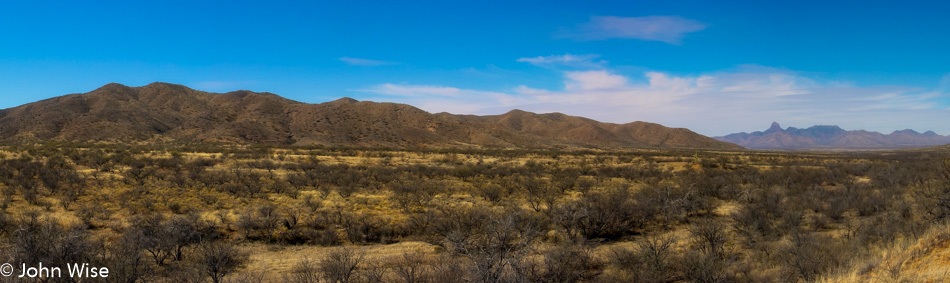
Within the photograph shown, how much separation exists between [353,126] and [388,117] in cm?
1124

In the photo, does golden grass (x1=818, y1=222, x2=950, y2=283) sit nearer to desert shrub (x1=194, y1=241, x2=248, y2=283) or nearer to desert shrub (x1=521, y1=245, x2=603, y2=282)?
desert shrub (x1=521, y1=245, x2=603, y2=282)

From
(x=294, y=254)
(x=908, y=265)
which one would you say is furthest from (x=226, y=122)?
(x=908, y=265)

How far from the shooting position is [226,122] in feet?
255

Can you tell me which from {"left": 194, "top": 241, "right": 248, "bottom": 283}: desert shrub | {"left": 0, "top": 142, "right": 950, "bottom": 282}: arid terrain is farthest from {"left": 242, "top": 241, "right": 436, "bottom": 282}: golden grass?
{"left": 194, "top": 241, "right": 248, "bottom": 283}: desert shrub

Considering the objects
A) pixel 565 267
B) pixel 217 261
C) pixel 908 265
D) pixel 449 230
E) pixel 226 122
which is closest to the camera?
pixel 908 265

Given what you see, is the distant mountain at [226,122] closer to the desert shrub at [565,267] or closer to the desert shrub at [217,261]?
the desert shrub at [217,261]

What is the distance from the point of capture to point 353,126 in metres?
85.2

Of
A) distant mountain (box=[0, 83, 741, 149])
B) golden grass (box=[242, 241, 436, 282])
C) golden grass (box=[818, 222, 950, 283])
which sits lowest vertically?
golden grass (box=[242, 241, 436, 282])

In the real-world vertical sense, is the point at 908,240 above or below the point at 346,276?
above

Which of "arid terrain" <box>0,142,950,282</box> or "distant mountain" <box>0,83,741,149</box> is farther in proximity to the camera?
"distant mountain" <box>0,83,741,149</box>

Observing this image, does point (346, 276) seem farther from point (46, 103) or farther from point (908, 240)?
point (46, 103)

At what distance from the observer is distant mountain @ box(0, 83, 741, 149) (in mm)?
67750

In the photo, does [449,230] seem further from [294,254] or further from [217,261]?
[217,261]

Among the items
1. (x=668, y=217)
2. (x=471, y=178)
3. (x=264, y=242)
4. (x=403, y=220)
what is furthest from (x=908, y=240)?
(x=471, y=178)
